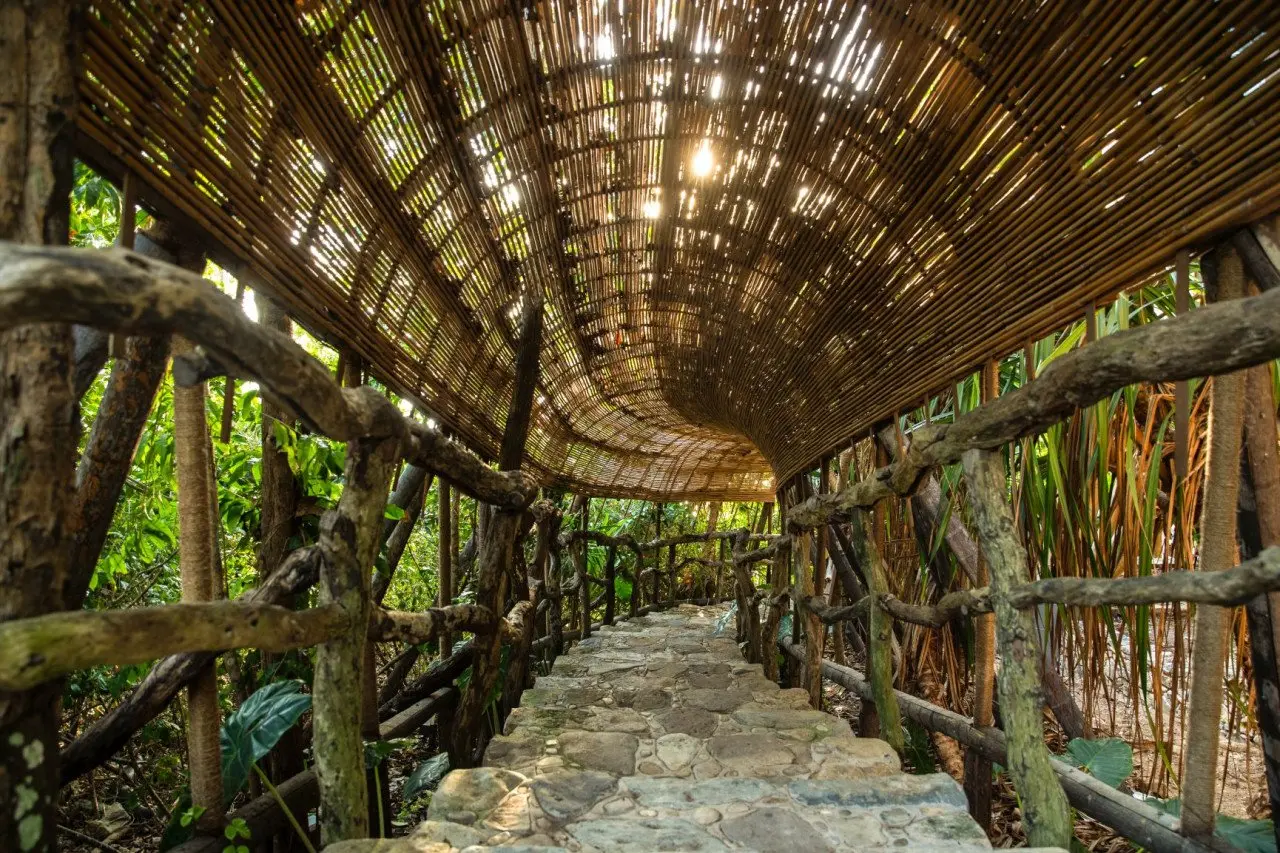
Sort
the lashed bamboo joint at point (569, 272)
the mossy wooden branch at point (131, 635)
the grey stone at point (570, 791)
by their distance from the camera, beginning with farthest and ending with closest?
the grey stone at point (570, 791), the lashed bamboo joint at point (569, 272), the mossy wooden branch at point (131, 635)

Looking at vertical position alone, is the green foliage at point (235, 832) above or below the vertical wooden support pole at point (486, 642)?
below

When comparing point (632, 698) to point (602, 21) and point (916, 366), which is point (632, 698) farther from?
point (602, 21)

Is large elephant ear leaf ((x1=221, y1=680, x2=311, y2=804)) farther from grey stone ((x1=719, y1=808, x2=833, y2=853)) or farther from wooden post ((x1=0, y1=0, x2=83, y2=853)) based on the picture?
grey stone ((x1=719, y1=808, x2=833, y2=853))

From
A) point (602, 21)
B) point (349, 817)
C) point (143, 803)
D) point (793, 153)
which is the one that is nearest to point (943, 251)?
point (793, 153)

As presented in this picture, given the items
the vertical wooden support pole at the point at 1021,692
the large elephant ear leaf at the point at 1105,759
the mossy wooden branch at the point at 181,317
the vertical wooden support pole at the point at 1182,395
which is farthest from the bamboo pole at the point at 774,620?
the mossy wooden branch at the point at 181,317

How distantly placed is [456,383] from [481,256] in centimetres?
69

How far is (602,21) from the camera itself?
2.60 m

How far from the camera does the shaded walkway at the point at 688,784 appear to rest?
67.9 inches

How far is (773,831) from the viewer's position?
5.85ft

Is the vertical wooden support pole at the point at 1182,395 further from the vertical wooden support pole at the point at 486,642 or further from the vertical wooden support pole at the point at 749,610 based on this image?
the vertical wooden support pole at the point at 749,610

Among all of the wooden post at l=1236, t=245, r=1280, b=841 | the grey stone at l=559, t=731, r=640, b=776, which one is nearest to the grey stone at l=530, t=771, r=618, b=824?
the grey stone at l=559, t=731, r=640, b=776

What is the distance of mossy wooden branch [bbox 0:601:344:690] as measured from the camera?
888mm

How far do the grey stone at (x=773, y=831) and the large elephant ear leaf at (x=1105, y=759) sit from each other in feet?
3.05

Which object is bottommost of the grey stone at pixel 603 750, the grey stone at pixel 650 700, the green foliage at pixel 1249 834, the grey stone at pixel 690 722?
the grey stone at pixel 650 700
